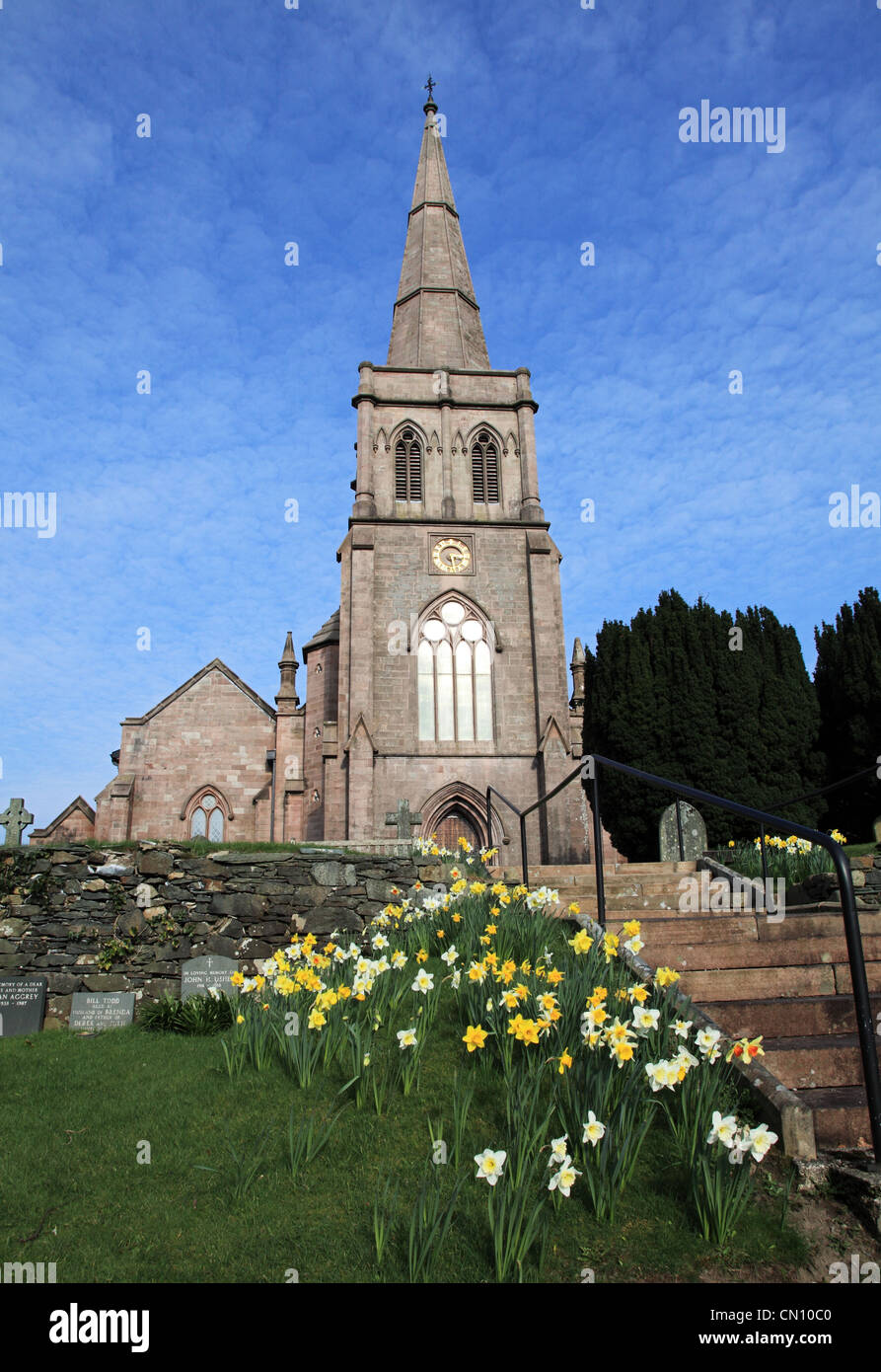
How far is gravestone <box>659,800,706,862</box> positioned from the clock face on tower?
1404cm

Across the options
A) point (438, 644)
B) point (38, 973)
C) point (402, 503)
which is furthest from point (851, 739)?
point (38, 973)

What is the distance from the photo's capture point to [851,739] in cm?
2625

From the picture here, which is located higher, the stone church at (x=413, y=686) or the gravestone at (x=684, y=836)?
the stone church at (x=413, y=686)

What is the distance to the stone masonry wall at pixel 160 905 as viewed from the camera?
1044 centimetres

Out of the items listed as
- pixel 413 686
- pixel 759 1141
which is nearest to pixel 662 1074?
pixel 759 1141

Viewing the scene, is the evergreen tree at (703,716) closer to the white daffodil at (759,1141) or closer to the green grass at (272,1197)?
the green grass at (272,1197)

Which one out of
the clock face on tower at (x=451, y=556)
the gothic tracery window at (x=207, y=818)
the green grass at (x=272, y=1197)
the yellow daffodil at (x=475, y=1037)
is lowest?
the green grass at (x=272, y=1197)

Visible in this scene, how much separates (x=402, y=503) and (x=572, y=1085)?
76.1 feet

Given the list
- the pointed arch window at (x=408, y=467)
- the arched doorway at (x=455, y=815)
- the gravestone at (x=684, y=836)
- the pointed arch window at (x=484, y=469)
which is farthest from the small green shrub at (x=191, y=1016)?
the pointed arch window at (x=484, y=469)

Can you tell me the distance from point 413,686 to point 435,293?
1550 cm

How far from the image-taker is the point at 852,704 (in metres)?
26.7

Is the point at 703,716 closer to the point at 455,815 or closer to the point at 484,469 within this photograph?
the point at 455,815

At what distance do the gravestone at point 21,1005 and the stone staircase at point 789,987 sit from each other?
699cm
